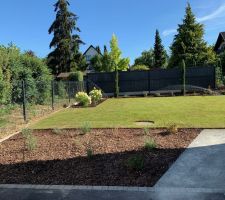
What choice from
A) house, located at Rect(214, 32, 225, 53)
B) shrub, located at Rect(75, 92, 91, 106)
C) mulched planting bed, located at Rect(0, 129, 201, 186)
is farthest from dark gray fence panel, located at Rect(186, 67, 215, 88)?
house, located at Rect(214, 32, 225, 53)

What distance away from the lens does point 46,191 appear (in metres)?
4.70

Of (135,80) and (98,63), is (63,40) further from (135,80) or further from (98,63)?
(135,80)

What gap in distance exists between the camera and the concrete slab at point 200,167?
4.82 meters

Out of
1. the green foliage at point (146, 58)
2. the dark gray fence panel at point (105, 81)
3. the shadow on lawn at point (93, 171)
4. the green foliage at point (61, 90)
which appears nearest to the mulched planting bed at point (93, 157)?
the shadow on lawn at point (93, 171)

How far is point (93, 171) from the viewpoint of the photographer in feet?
18.1

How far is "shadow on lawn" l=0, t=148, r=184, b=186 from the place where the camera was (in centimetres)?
508

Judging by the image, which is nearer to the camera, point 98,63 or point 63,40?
point 63,40

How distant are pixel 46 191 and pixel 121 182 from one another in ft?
3.69

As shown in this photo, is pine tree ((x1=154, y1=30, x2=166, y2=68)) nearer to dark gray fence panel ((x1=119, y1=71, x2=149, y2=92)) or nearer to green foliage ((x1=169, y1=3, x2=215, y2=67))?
green foliage ((x1=169, y1=3, x2=215, y2=67))

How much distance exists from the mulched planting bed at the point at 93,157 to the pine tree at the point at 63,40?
35.0 m

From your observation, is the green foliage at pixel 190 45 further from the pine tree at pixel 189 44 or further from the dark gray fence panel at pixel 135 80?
the dark gray fence panel at pixel 135 80

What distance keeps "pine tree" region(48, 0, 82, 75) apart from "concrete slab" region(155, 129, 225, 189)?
122ft

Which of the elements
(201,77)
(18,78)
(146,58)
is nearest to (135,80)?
(201,77)

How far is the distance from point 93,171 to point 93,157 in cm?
79
